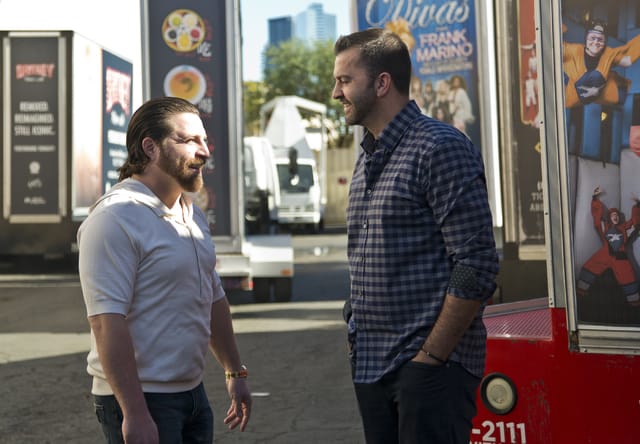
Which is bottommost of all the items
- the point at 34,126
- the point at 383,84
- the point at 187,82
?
the point at 383,84

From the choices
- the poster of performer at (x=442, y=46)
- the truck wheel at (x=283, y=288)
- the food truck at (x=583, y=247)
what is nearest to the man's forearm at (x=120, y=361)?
the food truck at (x=583, y=247)

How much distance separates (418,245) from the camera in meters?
3.10

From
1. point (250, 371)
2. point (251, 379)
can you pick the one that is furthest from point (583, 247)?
point (250, 371)

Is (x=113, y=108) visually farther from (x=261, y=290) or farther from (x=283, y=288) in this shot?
(x=283, y=288)

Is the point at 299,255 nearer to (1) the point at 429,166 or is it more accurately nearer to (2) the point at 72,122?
(2) the point at 72,122

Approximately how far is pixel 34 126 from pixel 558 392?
17.7 metres

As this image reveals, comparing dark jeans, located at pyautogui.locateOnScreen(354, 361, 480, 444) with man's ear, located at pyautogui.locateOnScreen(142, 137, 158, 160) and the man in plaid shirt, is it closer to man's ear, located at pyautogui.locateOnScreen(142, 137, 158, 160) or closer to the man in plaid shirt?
the man in plaid shirt

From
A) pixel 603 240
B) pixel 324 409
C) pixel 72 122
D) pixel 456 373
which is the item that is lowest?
pixel 324 409

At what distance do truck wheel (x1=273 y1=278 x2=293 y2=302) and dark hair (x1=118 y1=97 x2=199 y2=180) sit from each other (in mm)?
11222

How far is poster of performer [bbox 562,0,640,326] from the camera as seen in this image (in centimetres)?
378

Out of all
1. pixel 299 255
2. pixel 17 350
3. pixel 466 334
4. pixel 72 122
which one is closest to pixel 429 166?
pixel 466 334

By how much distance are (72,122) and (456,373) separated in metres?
18.0

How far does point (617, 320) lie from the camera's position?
12.6 ft

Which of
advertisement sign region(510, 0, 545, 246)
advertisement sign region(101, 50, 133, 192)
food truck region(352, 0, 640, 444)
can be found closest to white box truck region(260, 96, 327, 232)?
advertisement sign region(101, 50, 133, 192)
